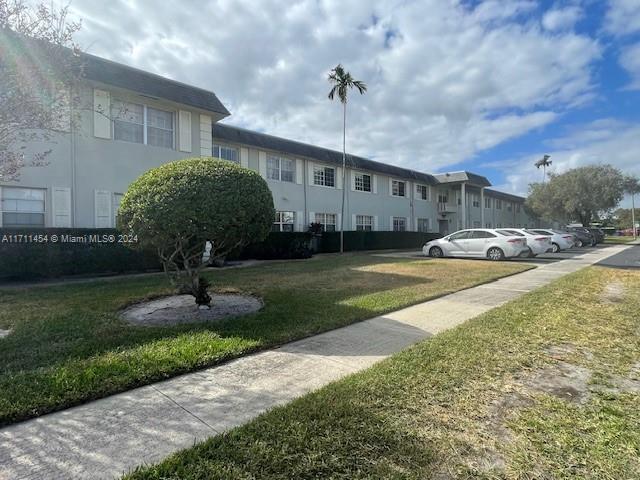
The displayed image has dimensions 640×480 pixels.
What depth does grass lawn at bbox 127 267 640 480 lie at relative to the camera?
230cm

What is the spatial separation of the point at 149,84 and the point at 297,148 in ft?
32.3

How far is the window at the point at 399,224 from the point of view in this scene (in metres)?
28.9

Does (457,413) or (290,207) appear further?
(290,207)

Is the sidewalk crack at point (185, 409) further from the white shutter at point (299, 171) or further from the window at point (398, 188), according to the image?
the window at point (398, 188)

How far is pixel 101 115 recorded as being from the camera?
11781mm

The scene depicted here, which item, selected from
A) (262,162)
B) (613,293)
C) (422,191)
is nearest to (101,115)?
(262,162)

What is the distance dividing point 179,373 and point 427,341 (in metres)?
3.03

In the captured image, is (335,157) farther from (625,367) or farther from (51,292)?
(625,367)

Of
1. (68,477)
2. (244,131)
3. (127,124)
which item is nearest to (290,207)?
(244,131)

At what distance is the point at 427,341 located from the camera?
15.7 feet

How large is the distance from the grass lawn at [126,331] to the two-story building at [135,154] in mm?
2961

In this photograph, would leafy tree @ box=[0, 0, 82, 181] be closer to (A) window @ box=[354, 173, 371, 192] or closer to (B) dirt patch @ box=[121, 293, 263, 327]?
(B) dirt patch @ box=[121, 293, 263, 327]

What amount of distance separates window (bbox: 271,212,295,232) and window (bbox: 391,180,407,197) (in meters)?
11.1

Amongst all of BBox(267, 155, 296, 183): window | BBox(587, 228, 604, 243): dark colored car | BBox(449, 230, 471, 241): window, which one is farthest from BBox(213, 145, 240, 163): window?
BBox(587, 228, 604, 243): dark colored car
